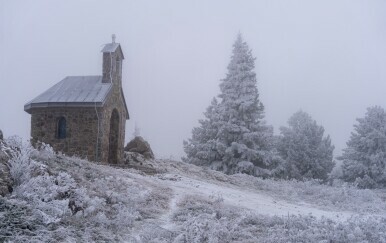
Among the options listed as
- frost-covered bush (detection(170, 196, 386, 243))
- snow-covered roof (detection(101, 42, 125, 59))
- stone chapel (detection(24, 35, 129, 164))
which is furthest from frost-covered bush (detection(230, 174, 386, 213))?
snow-covered roof (detection(101, 42, 125, 59))

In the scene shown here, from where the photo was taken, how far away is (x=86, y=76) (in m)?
23.1

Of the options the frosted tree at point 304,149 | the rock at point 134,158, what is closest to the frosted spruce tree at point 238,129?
the frosted tree at point 304,149

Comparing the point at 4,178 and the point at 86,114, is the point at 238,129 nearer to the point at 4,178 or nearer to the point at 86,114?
the point at 86,114


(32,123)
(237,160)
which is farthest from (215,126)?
(32,123)

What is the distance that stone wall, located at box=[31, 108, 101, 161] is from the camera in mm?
20141

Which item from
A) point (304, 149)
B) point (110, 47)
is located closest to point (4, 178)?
point (110, 47)

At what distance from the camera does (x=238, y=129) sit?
2772 cm

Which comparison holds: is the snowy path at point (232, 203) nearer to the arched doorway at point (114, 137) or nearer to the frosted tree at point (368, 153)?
the arched doorway at point (114, 137)

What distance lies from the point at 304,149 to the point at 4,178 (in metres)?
27.5

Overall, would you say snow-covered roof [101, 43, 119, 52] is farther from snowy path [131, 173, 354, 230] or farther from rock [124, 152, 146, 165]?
snowy path [131, 173, 354, 230]

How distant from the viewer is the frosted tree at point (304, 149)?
104 ft

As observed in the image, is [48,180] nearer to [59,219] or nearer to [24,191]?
[24,191]

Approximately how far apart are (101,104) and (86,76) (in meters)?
3.94

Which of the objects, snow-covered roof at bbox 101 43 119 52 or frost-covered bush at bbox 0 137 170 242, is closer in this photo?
frost-covered bush at bbox 0 137 170 242
